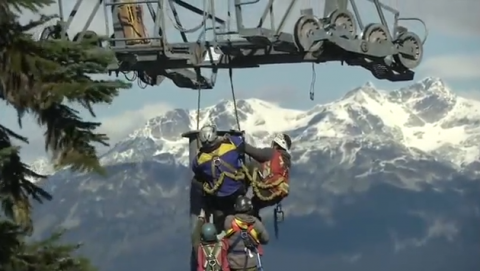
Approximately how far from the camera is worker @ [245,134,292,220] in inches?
877

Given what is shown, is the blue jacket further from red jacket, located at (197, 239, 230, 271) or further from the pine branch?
the pine branch

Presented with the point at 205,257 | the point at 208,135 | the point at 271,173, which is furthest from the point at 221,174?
the point at 205,257

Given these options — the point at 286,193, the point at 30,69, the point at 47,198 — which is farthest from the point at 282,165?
the point at 30,69

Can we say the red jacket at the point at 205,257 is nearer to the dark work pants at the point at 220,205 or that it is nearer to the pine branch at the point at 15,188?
the dark work pants at the point at 220,205

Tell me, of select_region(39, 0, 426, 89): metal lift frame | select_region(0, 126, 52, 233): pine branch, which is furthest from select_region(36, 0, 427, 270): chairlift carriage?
select_region(0, 126, 52, 233): pine branch

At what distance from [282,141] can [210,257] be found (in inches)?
66.5

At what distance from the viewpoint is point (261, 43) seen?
22062mm

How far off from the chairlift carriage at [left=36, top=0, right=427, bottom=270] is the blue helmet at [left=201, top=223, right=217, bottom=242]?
93cm

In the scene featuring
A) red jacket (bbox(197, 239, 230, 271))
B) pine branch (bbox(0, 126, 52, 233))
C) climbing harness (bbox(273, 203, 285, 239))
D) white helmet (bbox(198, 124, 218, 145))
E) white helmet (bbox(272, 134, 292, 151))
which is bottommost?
red jacket (bbox(197, 239, 230, 271))

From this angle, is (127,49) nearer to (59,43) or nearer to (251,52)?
(251,52)

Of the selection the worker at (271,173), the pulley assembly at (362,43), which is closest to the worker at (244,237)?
the worker at (271,173)

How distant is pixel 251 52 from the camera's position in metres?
22.7

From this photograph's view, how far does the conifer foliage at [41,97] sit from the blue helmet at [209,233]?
21.9ft

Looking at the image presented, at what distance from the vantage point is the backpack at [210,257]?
71.2 feet
